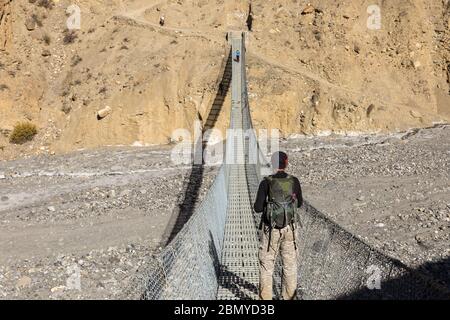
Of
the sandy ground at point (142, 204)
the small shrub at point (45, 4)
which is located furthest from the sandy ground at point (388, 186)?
the small shrub at point (45, 4)

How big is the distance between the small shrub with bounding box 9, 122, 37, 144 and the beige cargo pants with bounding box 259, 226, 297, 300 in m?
24.3

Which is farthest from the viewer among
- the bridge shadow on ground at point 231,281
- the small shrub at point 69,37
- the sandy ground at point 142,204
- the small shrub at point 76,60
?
the small shrub at point 69,37

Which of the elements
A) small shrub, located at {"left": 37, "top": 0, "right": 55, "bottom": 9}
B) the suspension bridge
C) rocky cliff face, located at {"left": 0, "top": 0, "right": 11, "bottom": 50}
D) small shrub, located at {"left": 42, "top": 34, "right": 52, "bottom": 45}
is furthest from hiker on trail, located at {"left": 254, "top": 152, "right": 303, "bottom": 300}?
small shrub, located at {"left": 37, "top": 0, "right": 55, "bottom": 9}

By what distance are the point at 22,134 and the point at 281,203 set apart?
24666 millimetres

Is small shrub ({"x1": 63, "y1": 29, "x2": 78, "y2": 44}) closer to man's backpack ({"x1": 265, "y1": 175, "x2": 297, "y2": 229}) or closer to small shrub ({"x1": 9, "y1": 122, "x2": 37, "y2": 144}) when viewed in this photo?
small shrub ({"x1": 9, "y1": 122, "x2": 37, "y2": 144})

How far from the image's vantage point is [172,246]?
5.91 metres

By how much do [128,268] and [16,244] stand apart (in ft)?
12.8

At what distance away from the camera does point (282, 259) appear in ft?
20.7

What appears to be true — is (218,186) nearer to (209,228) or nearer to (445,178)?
(209,228)

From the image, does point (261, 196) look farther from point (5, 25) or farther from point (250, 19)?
point (5, 25)

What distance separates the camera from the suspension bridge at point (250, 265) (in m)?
5.55

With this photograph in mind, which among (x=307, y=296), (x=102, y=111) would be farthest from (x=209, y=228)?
(x=102, y=111)

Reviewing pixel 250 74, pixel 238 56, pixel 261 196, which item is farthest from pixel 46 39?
pixel 261 196

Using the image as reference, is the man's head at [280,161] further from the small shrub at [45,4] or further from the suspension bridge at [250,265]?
the small shrub at [45,4]
